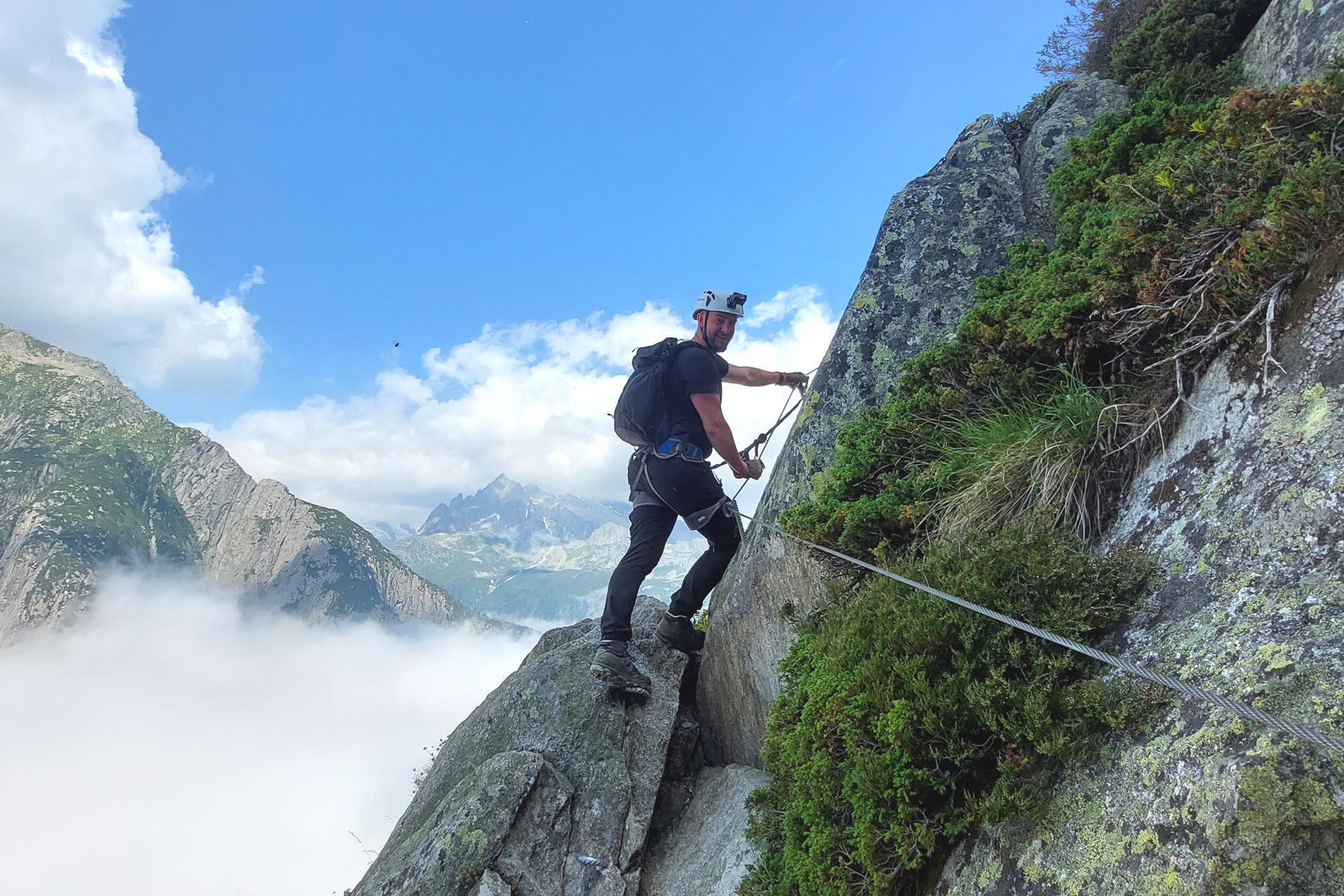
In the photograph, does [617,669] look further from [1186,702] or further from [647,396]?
[1186,702]

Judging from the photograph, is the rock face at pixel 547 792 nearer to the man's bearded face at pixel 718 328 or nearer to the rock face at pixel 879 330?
the rock face at pixel 879 330

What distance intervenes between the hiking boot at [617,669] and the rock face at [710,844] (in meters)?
1.36

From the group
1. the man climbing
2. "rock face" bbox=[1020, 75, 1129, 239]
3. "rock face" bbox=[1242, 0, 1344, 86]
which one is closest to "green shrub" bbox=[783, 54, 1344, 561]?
"rock face" bbox=[1242, 0, 1344, 86]

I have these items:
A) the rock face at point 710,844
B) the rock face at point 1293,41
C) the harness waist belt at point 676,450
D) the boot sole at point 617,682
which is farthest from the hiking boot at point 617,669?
the rock face at point 1293,41

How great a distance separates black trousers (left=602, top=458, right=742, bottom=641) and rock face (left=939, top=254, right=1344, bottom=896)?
A: 4.84 meters

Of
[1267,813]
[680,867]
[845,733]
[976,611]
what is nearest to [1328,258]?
[976,611]

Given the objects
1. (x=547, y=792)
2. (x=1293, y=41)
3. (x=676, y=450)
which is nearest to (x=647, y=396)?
(x=676, y=450)

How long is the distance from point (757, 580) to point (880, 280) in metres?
4.53

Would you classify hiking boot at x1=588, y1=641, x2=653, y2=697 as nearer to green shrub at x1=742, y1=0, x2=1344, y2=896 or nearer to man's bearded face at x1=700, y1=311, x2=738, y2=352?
green shrub at x1=742, y1=0, x2=1344, y2=896

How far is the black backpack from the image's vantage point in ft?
27.5

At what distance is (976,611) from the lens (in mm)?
4160

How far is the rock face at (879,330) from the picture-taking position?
311 inches

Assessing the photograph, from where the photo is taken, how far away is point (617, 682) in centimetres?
844

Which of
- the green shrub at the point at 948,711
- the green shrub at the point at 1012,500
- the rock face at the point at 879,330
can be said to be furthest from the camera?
the rock face at the point at 879,330
